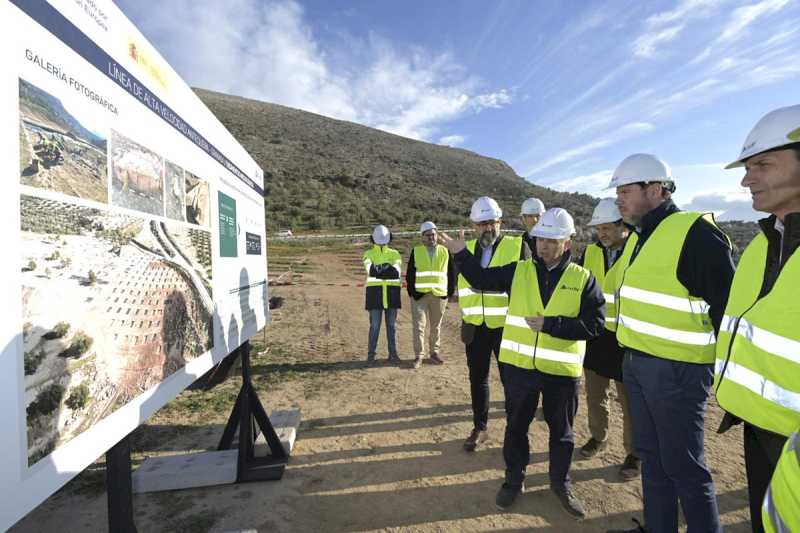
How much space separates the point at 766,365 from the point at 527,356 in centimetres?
163

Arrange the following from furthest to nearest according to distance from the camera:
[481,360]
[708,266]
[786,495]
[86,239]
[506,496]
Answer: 1. [481,360]
2. [506,496]
3. [708,266]
4. [86,239]
5. [786,495]

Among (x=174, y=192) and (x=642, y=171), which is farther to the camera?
(x=642, y=171)

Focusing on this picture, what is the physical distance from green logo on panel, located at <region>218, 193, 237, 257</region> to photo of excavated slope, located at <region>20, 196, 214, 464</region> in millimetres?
769

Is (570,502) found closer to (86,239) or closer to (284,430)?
(284,430)

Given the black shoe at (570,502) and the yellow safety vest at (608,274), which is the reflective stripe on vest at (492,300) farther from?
the black shoe at (570,502)

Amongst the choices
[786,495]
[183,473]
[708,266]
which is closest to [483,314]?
[708,266]

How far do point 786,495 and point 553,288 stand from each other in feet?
6.99

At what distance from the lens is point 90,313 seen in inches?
60.6

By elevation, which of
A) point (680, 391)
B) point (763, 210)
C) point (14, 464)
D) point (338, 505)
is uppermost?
point (763, 210)

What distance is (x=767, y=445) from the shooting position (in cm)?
165

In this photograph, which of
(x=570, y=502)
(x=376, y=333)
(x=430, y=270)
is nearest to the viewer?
(x=570, y=502)

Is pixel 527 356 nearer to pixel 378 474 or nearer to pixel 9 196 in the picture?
pixel 378 474

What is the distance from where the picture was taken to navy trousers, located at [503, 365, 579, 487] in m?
3.16

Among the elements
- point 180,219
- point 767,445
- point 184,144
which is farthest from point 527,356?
point 184,144
